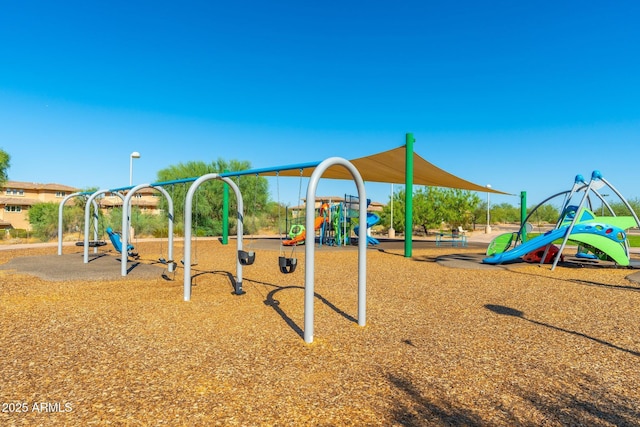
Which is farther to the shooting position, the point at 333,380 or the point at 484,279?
the point at 484,279

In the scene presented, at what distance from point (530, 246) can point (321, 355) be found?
825cm

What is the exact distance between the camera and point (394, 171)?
49.1 feet

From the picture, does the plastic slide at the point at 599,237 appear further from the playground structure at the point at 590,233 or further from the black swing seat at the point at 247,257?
the black swing seat at the point at 247,257

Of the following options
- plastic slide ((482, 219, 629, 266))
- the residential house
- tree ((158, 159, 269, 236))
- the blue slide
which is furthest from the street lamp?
the residential house

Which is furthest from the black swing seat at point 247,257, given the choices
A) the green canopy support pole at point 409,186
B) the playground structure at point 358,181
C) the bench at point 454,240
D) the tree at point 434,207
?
the tree at point 434,207

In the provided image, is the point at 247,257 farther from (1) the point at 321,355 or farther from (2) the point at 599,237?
(2) the point at 599,237

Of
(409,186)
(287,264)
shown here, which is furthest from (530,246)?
(287,264)

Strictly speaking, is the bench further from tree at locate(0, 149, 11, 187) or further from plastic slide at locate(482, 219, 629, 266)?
tree at locate(0, 149, 11, 187)

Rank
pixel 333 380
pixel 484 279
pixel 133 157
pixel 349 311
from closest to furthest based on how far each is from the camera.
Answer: pixel 333 380
pixel 349 311
pixel 484 279
pixel 133 157

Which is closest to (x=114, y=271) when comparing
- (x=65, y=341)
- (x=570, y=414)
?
(x=65, y=341)

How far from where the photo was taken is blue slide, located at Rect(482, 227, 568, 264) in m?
9.62

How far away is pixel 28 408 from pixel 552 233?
10.6m

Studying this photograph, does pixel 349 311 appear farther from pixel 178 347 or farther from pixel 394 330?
pixel 178 347

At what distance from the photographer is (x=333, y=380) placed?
3094 mm
